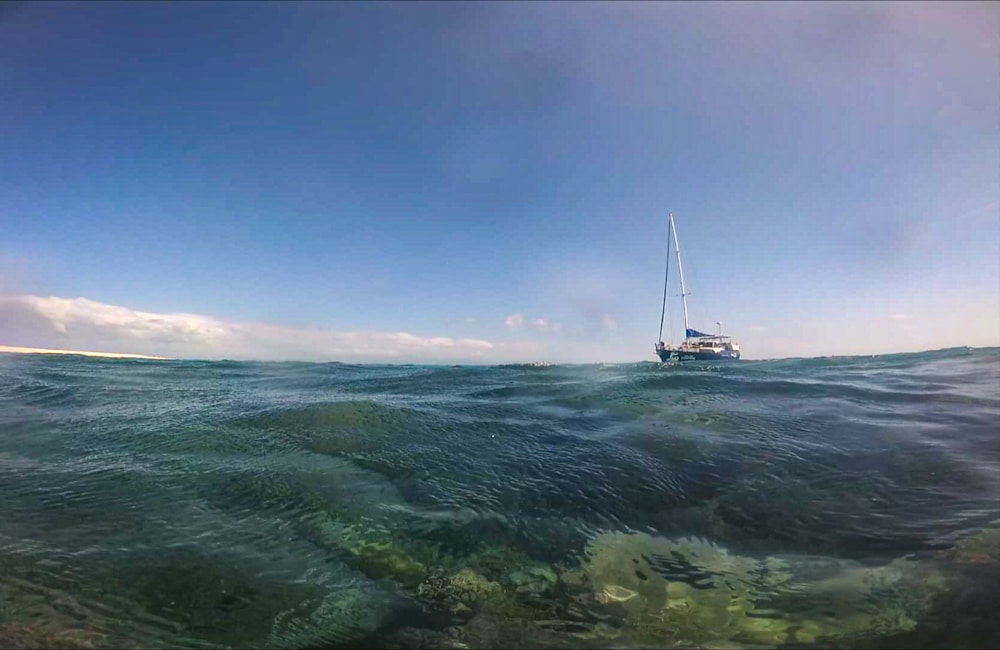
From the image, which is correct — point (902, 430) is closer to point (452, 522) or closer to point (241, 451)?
point (452, 522)

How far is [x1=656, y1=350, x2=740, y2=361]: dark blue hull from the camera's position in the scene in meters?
80.8

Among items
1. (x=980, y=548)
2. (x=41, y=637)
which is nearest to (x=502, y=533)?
(x=41, y=637)

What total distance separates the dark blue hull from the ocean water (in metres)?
71.9

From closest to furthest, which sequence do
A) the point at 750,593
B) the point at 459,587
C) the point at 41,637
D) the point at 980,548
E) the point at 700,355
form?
the point at 41,637
the point at 750,593
the point at 459,587
the point at 980,548
the point at 700,355

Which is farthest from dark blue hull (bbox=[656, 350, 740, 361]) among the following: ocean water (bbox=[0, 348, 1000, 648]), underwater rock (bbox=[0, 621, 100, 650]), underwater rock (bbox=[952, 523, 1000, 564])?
underwater rock (bbox=[0, 621, 100, 650])

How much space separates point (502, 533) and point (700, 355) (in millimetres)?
85534

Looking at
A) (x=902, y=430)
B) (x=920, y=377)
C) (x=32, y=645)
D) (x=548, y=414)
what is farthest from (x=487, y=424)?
(x=920, y=377)

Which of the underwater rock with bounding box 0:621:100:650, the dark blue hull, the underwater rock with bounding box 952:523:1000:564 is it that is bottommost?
the underwater rock with bounding box 952:523:1000:564

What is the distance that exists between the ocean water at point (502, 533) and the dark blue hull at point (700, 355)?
7190 centimetres

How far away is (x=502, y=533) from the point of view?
645 cm

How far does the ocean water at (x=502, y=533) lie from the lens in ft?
14.3

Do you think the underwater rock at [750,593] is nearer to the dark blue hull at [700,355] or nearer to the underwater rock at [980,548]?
the underwater rock at [980,548]

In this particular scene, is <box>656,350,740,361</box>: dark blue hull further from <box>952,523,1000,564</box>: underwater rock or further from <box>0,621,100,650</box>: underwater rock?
<box>0,621,100,650</box>: underwater rock

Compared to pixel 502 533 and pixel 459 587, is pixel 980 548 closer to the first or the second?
pixel 502 533
